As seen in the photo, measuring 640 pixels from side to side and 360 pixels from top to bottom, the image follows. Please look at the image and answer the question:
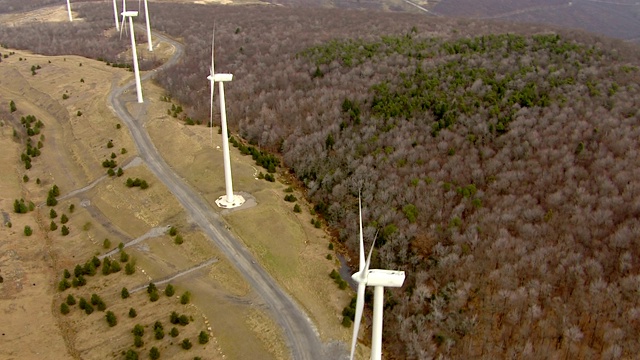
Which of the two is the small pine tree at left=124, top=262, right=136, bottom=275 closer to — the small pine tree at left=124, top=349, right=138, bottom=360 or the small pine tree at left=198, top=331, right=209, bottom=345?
the small pine tree at left=124, top=349, right=138, bottom=360

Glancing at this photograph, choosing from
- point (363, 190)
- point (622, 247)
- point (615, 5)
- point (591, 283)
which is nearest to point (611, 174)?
point (622, 247)

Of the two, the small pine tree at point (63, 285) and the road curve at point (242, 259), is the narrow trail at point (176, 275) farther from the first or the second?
the small pine tree at point (63, 285)

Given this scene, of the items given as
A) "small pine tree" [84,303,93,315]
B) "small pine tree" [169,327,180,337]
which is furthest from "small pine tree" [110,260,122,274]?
"small pine tree" [169,327,180,337]

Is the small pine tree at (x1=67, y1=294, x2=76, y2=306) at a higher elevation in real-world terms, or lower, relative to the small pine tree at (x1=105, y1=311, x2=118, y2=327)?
lower

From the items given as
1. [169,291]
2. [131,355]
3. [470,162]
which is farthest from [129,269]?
[470,162]

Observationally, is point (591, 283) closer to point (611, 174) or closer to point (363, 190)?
point (611, 174)

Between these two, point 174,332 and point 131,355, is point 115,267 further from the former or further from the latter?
point 131,355
